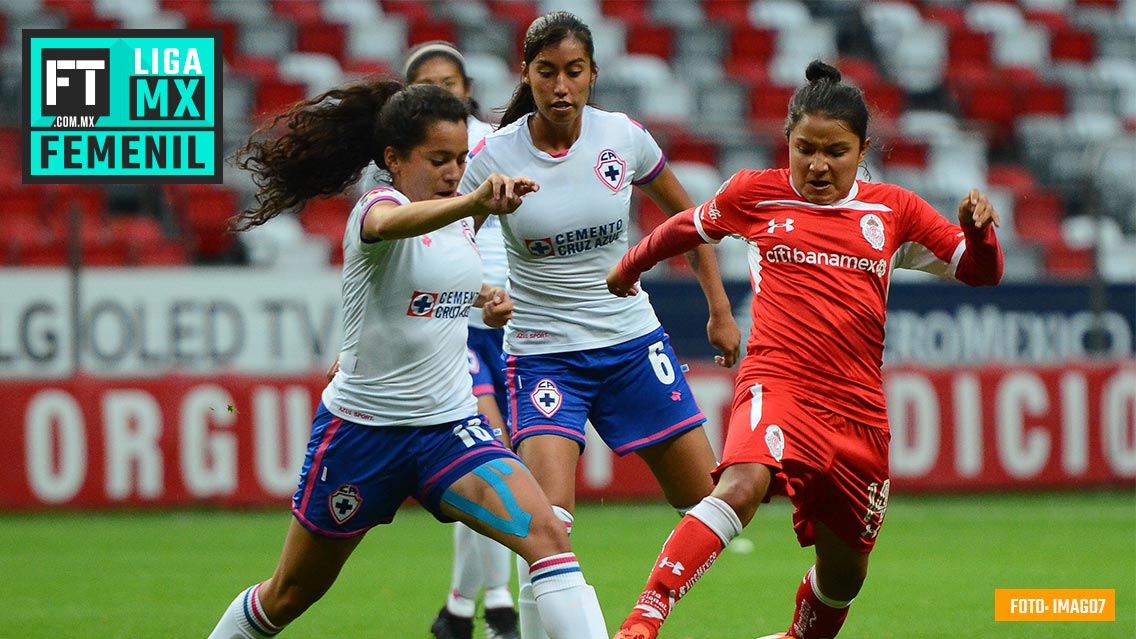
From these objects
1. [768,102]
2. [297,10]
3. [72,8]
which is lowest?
[768,102]

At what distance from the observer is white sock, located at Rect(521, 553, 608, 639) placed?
467 cm

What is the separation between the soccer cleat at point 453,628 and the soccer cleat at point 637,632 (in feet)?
7.10

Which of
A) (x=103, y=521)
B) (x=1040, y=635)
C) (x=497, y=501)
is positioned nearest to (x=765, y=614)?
(x=1040, y=635)

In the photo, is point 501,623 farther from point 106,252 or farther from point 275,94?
point 275,94

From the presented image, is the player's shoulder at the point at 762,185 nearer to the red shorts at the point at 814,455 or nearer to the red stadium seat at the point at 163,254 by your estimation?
the red shorts at the point at 814,455

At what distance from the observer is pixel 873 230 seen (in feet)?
16.4

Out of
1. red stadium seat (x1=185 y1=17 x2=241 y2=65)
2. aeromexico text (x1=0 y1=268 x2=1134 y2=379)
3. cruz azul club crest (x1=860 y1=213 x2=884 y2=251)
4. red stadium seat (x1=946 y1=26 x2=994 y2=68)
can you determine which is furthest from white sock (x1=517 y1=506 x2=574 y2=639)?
red stadium seat (x1=946 y1=26 x2=994 y2=68)

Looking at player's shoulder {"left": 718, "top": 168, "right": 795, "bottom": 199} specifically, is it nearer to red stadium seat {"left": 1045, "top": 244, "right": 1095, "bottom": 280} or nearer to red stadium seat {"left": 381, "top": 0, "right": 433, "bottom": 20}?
red stadium seat {"left": 1045, "top": 244, "right": 1095, "bottom": 280}

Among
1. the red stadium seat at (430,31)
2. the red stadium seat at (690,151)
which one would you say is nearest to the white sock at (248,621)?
the red stadium seat at (690,151)

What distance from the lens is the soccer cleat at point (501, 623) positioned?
643cm

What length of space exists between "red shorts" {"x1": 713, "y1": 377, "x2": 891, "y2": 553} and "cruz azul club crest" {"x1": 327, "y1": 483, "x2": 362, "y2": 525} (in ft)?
3.70

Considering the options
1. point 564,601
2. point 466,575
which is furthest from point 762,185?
point 466,575

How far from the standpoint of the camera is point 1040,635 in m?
6.47

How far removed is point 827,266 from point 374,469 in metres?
1.56
